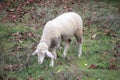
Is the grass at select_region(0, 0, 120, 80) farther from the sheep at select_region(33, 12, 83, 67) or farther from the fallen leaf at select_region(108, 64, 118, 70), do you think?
the sheep at select_region(33, 12, 83, 67)

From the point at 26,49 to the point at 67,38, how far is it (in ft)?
4.25

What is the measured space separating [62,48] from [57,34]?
1482 millimetres

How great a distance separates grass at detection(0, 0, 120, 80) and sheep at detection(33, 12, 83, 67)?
0.38 m

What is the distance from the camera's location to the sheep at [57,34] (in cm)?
932

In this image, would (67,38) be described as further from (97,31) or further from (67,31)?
(97,31)

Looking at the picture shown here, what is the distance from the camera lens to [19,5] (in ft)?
48.9

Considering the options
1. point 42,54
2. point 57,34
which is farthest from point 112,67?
point 42,54

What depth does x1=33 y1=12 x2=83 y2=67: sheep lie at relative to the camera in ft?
30.6

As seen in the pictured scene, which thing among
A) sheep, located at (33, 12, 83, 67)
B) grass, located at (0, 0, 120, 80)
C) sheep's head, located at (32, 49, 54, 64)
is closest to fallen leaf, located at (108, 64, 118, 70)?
grass, located at (0, 0, 120, 80)

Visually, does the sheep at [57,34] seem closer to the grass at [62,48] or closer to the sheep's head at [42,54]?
the sheep's head at [42,54]

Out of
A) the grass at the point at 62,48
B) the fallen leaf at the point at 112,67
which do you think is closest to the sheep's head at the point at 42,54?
the grass at the point at 62,48

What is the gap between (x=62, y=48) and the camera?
11.2 m

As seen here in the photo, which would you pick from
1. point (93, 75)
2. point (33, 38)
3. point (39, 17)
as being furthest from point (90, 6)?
point (93, 75)

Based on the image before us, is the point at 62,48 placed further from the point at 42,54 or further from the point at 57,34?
the point at 42,54
